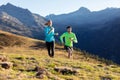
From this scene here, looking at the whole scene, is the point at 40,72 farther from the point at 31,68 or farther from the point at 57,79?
the point at 31,68

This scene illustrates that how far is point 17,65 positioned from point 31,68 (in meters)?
0.87

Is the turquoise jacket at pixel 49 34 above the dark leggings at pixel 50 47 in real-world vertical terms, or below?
above

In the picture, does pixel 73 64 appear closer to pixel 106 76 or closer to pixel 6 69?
pixel 106 76

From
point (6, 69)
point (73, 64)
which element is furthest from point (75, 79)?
point (73, 64)

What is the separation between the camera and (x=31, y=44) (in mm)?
183000

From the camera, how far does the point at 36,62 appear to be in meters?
21.2

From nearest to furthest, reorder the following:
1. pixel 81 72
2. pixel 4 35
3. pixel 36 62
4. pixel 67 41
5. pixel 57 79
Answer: pixel 57 79, pixel 81 72, pixel 36 62, pixel 67 41, pixel 4 35

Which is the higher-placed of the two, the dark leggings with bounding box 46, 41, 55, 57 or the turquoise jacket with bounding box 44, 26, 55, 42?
the turquoise jacket with bounding box 44, 26, 55, 42

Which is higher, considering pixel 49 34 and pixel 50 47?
pixel 49 34

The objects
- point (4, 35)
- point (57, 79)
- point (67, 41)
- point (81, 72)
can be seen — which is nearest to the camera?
point (57, 79)

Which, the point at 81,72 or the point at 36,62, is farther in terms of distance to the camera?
the point at 36,62

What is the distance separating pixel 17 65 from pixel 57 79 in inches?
145

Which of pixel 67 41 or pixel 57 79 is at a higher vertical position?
pixel 67 41

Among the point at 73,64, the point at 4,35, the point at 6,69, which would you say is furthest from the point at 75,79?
the point at 4,35
